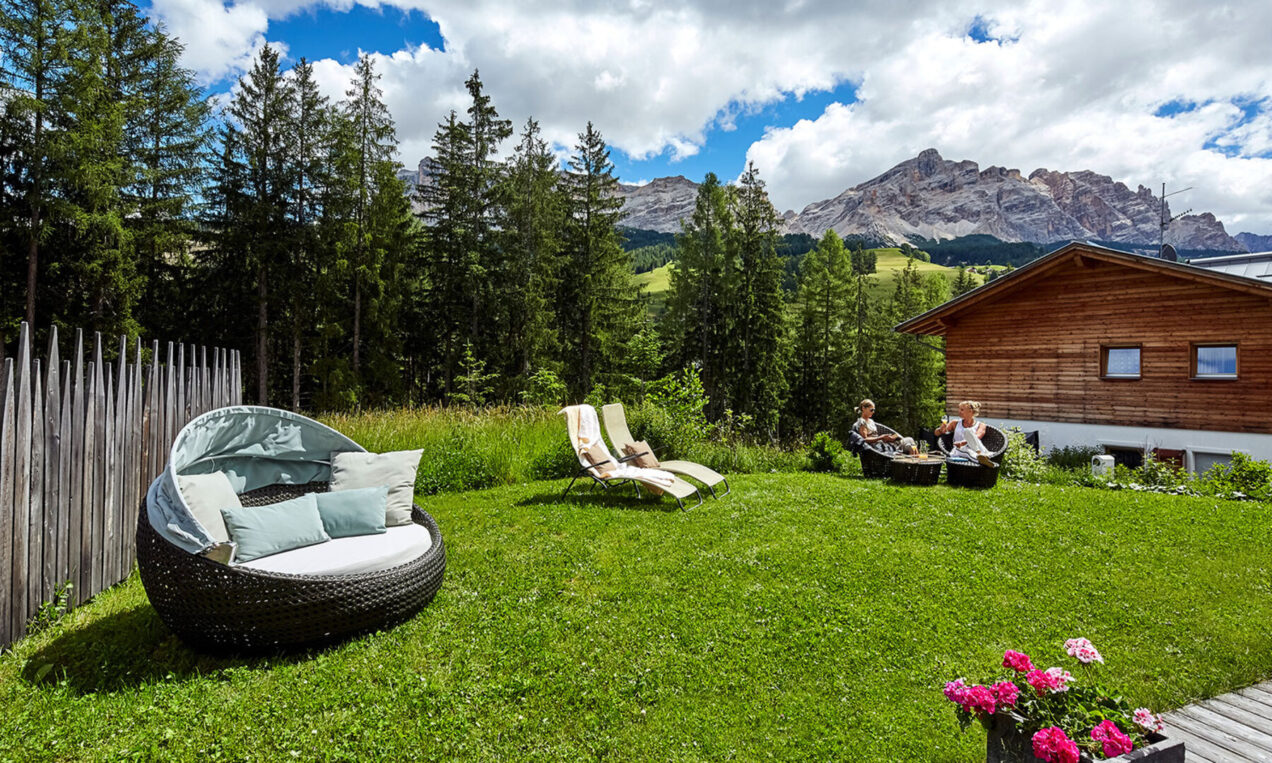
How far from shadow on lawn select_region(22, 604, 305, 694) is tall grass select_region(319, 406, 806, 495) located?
13.5ft

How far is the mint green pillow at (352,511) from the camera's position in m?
4.11

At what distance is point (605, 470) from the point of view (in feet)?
23.3

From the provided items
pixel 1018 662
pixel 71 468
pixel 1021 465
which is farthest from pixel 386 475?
pixel 1021 465

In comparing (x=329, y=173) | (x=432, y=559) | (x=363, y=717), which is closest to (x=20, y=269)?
(x=329, y=173)

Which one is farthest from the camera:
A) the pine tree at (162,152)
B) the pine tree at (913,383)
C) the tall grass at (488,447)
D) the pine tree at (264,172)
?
the pine tree at (913,383)

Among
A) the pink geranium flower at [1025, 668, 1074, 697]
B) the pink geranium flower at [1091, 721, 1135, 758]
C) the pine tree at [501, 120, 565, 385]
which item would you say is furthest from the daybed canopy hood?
the pine tree at [501, 120, 565, 385]

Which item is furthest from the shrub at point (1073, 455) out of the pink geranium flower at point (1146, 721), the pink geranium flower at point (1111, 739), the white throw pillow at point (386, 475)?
the white throw pillow at point (386, 475)

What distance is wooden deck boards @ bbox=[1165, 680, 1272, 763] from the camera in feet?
8.30

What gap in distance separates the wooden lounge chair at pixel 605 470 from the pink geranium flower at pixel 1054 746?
4363 mm

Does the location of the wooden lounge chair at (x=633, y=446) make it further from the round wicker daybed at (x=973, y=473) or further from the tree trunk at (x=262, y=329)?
the tree trunk at (x=262, y=329)

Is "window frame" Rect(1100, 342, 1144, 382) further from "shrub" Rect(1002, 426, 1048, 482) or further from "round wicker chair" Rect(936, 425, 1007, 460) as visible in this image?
"round wicker chair" Rect(936, 425, 1007, 460)

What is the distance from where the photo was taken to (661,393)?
10172mm

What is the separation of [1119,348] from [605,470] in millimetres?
12420

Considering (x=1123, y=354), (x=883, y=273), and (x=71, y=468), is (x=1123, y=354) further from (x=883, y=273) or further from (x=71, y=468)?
(x=883, y=273)
